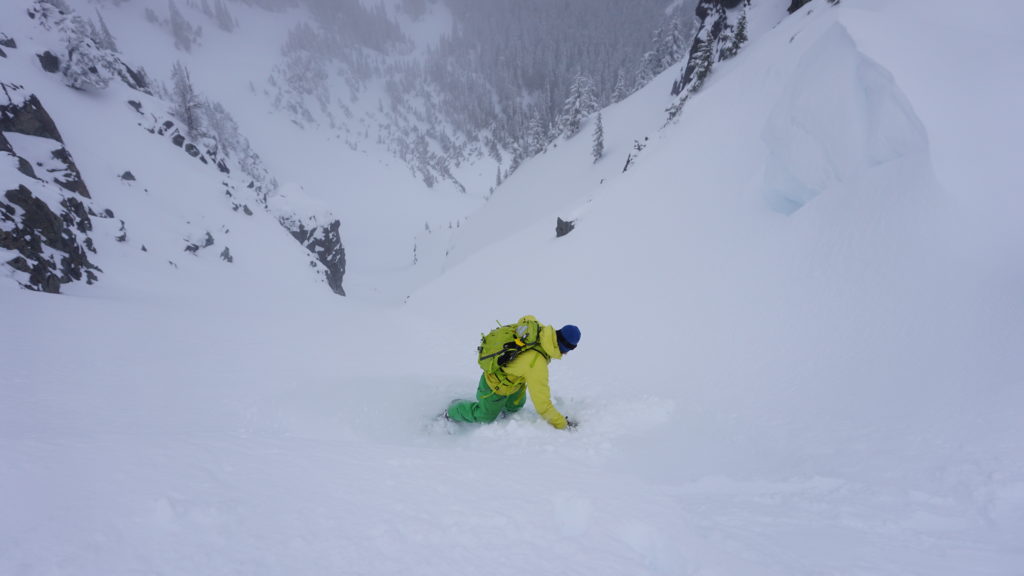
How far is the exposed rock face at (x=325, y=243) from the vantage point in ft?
137

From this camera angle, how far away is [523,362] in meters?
5.07

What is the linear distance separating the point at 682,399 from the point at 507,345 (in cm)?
302

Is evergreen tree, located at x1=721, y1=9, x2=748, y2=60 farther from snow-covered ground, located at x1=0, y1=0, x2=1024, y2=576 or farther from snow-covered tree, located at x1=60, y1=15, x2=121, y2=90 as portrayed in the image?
snow-covered tree, located at x1=60, y1=15, x2=121, y2=90

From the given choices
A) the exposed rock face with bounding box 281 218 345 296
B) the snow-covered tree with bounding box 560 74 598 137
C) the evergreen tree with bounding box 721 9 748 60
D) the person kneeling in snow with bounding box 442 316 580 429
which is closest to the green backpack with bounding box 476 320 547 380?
the person kneeling in snow with bounding box 442 316 580 429

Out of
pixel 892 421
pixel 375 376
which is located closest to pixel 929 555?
pixel 892 421

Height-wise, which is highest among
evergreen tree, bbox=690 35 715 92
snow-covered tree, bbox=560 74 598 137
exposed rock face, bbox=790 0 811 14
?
snow-covered tree, bbox=560 74 598 137

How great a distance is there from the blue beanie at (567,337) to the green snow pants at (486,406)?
1197 mm

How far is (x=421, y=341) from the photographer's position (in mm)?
12438

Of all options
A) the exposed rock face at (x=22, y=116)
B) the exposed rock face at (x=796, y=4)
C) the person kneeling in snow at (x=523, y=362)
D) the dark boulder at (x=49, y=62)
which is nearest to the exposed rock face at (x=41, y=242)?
the exposed rock face at (x=22, y=116)

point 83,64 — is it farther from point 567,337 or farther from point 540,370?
point 567,337

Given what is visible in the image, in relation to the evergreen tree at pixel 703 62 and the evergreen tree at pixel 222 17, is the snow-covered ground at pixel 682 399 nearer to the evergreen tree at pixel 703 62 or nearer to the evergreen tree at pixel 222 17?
the evergreen tree at pixel 703 62

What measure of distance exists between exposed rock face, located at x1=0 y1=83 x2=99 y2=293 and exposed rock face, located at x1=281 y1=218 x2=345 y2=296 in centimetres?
2132

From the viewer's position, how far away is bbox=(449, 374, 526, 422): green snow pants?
5.81 meters

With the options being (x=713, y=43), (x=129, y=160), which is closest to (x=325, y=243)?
(x=129, y=160)
